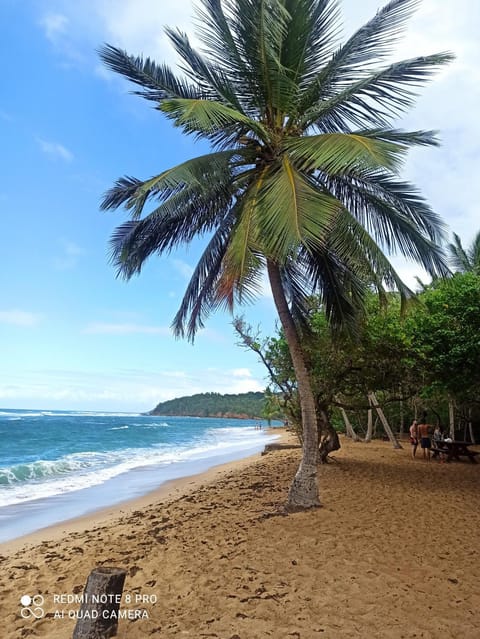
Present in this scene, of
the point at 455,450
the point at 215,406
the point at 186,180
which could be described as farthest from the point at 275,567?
the point at 215,406

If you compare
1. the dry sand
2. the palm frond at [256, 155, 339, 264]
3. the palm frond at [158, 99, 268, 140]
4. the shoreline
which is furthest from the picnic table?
the palm frond at [158, 99, 268, 140]

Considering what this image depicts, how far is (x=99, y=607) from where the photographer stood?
10.8 feet

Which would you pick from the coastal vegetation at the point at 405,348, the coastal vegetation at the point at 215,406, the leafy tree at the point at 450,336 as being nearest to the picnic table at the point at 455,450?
the coastal vegetation at the point at 405,348

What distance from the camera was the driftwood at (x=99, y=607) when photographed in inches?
130

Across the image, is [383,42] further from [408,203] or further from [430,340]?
[430,340]

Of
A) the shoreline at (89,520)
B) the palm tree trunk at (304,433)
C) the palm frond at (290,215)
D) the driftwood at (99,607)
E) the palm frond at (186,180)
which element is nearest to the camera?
the driftwood at (99,607)

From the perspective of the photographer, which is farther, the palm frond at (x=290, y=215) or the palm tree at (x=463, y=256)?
the palm tree at (x=463, y=256)

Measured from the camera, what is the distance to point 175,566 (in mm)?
4867

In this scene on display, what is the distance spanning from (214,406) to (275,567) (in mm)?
126478

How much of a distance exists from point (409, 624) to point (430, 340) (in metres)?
6.74

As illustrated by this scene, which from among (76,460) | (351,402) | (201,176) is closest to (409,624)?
(201,176)

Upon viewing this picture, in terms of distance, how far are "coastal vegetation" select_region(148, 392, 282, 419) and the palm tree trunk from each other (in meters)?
92.9

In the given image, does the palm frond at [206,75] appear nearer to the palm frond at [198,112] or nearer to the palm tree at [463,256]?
the palm frond at [198,112]

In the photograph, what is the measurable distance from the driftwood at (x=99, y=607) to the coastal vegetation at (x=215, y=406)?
9635 centimetres
